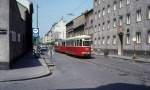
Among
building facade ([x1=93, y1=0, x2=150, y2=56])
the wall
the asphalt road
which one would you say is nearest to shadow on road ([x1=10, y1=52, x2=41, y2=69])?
the wall

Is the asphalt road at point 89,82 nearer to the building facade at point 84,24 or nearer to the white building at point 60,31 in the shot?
the building facade at point 84,24

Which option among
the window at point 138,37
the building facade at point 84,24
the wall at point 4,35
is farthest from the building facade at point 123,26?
the wall at point 4,35

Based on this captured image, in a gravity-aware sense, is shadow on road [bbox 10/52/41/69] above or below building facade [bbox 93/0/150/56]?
below

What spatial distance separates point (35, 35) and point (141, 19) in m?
14.8

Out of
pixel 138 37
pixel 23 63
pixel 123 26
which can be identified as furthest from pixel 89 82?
pixel 123 26

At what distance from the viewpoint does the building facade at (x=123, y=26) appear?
149ft

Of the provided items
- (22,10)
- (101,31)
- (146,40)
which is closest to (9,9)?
(146,40)

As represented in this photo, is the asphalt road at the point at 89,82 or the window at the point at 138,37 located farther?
the window at the point at 138,37

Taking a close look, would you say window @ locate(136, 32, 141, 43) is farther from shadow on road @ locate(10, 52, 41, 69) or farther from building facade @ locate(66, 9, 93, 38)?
building facade @ locate(66, 9, 93, 38)

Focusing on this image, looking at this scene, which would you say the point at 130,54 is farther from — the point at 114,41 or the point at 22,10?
the point at 22,10

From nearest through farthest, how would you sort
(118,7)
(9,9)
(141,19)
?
(9,9) < (141,19) < (118,7)

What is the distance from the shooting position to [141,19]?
4666 centimetres

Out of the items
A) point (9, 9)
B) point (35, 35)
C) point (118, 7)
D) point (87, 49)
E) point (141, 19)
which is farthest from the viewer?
point (118, 7)

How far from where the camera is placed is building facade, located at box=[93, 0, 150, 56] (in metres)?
45.5
